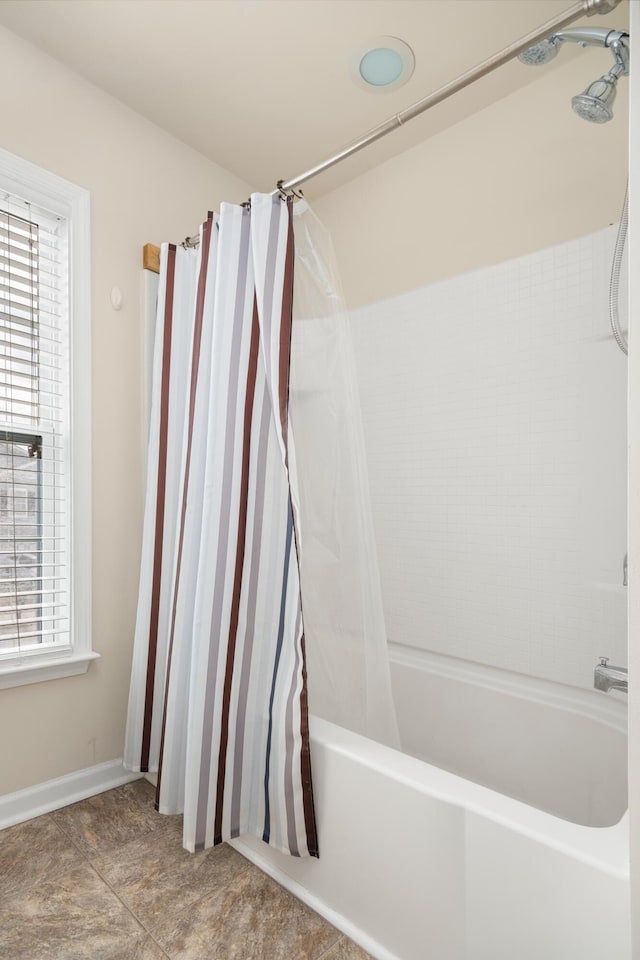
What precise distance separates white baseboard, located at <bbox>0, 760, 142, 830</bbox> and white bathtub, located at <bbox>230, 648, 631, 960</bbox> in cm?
60

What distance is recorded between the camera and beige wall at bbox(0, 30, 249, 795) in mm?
1731

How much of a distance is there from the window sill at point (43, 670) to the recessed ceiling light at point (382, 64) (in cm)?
216

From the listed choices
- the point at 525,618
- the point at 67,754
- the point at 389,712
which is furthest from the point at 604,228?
the point at 67,754

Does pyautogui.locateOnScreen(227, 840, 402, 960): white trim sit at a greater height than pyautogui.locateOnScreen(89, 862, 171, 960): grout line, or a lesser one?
greater

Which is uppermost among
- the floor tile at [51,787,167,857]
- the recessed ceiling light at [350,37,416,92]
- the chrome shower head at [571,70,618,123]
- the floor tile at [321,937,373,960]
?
the recessed ceiling light at [350,37,416,92]

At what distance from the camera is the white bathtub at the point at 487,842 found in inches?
36.4

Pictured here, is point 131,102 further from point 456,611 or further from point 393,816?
point 393,816

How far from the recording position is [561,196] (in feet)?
6.16

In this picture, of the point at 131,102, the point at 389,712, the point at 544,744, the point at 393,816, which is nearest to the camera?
the point at 393,816

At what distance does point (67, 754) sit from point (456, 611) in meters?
1.41

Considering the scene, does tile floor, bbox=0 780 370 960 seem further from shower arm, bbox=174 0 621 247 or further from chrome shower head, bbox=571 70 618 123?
→ chrome shower head, bbox=571 70 618 123

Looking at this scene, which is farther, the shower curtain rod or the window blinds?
the window blinds

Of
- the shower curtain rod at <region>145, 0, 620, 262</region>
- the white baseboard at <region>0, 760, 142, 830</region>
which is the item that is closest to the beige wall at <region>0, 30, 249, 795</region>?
the white baseboard at <region>0, 760, 142, 830</region>

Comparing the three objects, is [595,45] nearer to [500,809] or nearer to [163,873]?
[500,809]
